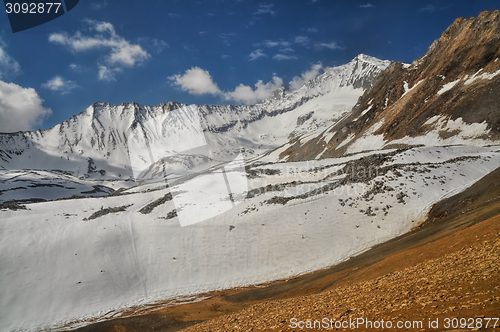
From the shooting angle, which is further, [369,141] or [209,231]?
[369,141]

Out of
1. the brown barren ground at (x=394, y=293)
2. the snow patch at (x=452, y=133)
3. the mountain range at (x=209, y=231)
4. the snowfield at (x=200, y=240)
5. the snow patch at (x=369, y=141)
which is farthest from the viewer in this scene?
the snow patch at (x=369, y=141)

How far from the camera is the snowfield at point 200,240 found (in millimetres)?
22641

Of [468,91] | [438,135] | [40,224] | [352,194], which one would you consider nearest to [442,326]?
[352,194]

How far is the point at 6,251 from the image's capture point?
24.6 metres

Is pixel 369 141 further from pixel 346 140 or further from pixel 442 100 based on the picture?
pixel 442 100

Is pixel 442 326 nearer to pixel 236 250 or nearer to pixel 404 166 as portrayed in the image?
pixel 236 250

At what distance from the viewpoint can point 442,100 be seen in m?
63.0

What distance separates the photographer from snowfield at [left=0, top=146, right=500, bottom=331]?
22641 millimetres

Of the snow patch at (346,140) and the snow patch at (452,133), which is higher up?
the snow patch at (346,140)

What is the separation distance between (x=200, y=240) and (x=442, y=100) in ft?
205

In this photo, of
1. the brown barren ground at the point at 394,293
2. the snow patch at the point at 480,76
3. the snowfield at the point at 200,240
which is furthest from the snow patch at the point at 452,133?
the brown barren ground at the point at 394,293

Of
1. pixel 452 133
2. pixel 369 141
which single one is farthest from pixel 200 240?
pixel 369 141

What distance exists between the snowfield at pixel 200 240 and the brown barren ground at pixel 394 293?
3.68 metres

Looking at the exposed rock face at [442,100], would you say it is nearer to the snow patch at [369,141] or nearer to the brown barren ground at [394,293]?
the snow patch at [369,141]
